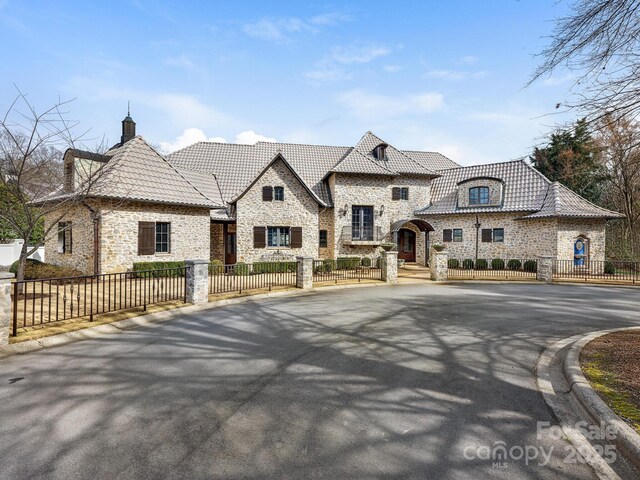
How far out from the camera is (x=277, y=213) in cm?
2184

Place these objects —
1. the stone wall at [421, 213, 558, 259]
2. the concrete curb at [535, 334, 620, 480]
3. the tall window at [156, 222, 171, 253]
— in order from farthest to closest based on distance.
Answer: the stone wall at [421, 213, 558, 259], the tall window at [156, 222, 171, 253], the concrete curb at [535, 334, 620, 480]

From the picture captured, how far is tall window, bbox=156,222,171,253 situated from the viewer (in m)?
17.4

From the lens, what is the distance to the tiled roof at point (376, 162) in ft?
79.8

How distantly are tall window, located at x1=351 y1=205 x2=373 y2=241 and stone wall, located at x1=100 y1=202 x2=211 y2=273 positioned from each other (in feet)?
35.7

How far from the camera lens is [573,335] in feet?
24.2

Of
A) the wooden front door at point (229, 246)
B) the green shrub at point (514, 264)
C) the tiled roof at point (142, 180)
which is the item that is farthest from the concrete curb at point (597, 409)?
the green shrub at point (514, 264)

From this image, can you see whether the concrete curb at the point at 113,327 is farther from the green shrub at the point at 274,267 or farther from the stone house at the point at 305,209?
the stone house at the point at 305,209

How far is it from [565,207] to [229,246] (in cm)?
2319

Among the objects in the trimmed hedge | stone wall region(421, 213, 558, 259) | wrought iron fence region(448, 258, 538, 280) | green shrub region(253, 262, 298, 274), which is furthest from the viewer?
the trimmed hedge

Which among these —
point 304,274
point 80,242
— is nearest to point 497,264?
point 304,274

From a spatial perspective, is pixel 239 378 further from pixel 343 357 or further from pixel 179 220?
pixel 179 220

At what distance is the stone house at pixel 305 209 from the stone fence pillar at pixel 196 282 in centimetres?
719

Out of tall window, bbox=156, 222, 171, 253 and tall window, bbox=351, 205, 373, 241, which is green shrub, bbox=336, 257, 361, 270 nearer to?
tall window, bbox=351, 205, 373, 241

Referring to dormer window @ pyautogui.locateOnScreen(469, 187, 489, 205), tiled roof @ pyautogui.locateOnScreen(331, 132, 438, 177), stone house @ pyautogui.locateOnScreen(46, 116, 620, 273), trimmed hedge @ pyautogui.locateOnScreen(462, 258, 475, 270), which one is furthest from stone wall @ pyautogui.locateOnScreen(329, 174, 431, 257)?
trimmed hedge @ pyautogui.locateOnScreen(462, 258, 475, 270)
